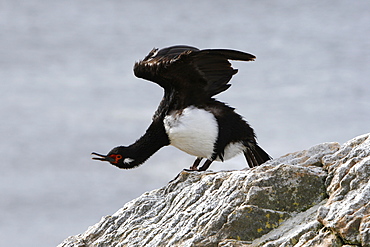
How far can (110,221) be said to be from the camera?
6.77 meters

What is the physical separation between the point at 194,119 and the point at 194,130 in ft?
0.57

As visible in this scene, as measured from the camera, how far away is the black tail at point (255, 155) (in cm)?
878

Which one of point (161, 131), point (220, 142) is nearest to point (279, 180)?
point (220, 142)

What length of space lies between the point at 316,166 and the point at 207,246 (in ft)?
4.86

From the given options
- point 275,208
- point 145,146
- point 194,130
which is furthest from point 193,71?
point 275,208

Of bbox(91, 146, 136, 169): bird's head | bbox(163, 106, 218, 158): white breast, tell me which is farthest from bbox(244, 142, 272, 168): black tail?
bbox(91, 146, 136, 169): bird's head

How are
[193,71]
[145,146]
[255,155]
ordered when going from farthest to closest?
[145,146], [255,155], [193,71]

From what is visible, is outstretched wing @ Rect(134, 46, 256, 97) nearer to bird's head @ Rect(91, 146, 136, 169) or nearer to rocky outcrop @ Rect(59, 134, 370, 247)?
bird's head @ Rect(91, 146, 136, 169)

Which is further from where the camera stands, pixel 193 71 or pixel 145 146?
pixel 145 146

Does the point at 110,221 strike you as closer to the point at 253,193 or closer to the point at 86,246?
the point at 86,246

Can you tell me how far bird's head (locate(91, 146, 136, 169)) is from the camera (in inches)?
350

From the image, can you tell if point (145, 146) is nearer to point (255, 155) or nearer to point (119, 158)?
point (119, 158)

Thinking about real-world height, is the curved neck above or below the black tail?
above

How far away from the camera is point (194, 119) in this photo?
8469mm
